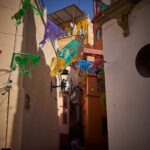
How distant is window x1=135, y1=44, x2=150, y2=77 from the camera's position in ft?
22.4

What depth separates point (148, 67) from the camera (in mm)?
6914

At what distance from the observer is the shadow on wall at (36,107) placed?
758cm

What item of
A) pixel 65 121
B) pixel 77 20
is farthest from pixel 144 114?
pixel 77 20

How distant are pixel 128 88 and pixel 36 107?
4058mm

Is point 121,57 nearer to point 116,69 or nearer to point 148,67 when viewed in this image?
point 116,69

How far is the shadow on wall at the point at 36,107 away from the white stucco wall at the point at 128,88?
9.87 ft

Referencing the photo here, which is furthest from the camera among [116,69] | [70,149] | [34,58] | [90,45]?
[90,45]

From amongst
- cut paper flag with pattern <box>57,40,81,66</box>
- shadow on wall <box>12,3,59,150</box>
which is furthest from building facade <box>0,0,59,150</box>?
cut paper flag with pattern <box>57,40,81,66</box>

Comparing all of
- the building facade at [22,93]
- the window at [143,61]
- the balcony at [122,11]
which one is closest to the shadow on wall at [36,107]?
the building facade at [22,93]

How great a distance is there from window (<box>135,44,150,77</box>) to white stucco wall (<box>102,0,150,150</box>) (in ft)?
0.44

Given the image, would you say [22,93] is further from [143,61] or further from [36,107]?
[143,61]

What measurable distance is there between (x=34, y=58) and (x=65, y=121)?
1237cm

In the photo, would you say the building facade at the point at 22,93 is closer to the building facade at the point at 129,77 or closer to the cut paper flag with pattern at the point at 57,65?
the cut paper flag with pattern at the point at 57,65

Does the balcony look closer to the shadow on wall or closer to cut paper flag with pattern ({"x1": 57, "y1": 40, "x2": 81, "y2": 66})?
cut paper flag with pattern ({"x1": 57, "y1": 40, "x2": 81, "y2": 66})
